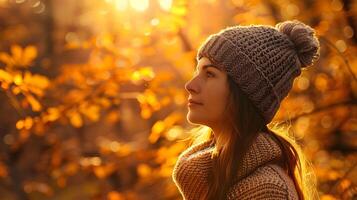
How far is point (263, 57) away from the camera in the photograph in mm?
2475

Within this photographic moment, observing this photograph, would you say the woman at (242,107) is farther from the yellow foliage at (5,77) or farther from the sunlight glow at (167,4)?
the sunlight glow at (167,4)

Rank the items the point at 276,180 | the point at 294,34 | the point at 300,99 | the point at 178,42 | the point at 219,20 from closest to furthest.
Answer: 1. the point at 276,180
2. the point at 294,34
3. the point at 178,42
4. the point at 300,99
5. the point at 219,20

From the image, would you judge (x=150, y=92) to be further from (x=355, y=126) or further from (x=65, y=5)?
(x=65, y=5)

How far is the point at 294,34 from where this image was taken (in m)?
2.55

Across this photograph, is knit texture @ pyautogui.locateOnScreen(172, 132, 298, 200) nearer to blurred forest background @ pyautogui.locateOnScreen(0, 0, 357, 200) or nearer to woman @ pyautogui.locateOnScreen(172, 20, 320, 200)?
woman @ pyautogui.locateOnScreen(172, 20, 320, 200)

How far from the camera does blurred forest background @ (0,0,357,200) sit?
15.0ft

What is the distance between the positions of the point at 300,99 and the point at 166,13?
1.77 meters

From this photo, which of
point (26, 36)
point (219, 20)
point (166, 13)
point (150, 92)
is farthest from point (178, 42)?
point (26, 36)

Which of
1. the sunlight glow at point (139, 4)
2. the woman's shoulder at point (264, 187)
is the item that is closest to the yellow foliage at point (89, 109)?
the sunlight glow at point (139, 4)

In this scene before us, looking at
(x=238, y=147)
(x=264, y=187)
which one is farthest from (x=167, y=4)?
(x=264, y=187)

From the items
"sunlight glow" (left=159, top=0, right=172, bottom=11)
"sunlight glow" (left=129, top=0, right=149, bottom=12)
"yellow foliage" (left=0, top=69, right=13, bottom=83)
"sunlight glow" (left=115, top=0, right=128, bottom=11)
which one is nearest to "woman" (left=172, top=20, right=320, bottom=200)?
"yellow foliage" (left=0, top=69, right=13, bottom=83)

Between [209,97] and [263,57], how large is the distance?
28 centimetres

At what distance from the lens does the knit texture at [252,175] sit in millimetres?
2287

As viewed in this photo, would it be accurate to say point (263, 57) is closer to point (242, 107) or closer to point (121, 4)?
point (242, 107)
